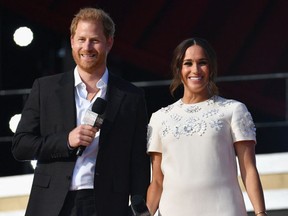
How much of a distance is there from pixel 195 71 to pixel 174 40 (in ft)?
9.54

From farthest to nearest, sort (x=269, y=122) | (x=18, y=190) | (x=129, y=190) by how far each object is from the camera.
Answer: (x=269, y=122), (x=18, y=190), (x=129, y=190)

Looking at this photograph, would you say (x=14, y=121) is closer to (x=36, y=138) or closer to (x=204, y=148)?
(x=36, y=138)

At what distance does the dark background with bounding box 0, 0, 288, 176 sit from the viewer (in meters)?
6.03

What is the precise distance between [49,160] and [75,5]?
2947mm

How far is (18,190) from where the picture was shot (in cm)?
461

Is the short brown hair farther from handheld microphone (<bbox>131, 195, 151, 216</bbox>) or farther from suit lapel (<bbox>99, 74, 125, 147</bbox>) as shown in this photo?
handheld microphone (<bbox>131, 195, 151, 216</bbox>)

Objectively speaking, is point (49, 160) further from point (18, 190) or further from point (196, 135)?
point (18, 190)

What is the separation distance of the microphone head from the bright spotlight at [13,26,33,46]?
125 inches

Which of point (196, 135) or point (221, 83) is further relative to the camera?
point (221, 83)

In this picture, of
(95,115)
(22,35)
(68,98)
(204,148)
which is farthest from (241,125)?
(22,35)

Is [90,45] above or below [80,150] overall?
above

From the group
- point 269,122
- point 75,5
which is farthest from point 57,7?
point 269,122

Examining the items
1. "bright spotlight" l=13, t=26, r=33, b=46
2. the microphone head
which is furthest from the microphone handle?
"bright spotlight" l=13, t=26, r=33, b=46

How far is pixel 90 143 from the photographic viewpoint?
10.3 ft
